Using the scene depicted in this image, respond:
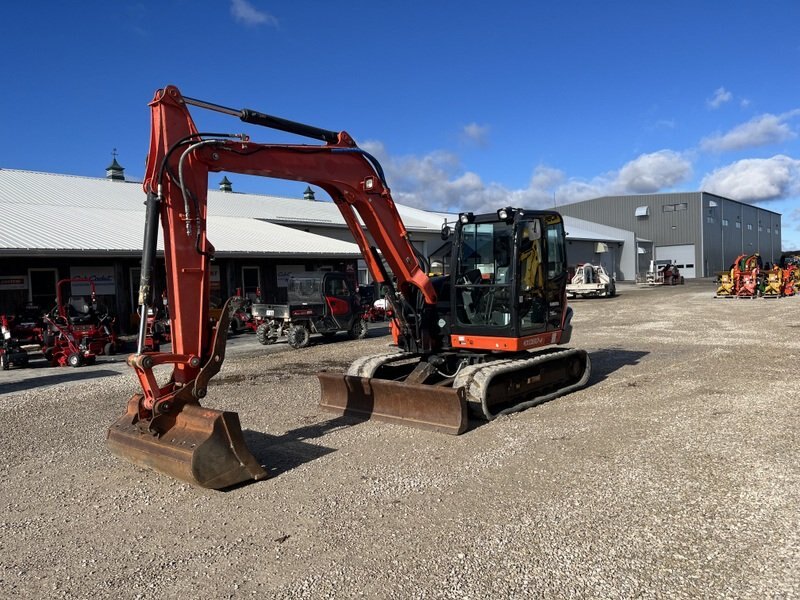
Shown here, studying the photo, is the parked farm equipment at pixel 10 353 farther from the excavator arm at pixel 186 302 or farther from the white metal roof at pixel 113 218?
the excavator arm at pixel 186 302

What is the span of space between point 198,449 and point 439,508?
2004 millimetres

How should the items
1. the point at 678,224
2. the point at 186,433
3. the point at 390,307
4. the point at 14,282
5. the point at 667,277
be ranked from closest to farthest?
the point at 186,433 < the point at 390,307 < the point at 14,282 < the point at 667,277 < the point at 678,224

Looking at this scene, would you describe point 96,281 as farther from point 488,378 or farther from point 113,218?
point 488,378

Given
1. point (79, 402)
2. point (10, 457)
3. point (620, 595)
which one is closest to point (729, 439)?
→ point (620, 595)

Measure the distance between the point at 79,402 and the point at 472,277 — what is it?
601 centimetres

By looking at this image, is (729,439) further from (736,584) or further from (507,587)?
(507,587)

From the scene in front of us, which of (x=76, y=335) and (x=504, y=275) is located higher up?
(x=504, y=275)

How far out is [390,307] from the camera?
877 centimetres

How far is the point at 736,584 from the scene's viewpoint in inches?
143

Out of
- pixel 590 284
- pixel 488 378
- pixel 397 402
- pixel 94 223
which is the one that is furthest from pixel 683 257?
pixel 397 402

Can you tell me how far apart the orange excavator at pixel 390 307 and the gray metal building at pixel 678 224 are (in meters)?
52.2

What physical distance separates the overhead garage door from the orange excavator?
2122 inches

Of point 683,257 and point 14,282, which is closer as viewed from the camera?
point 14,282

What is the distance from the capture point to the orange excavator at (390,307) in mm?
5633
